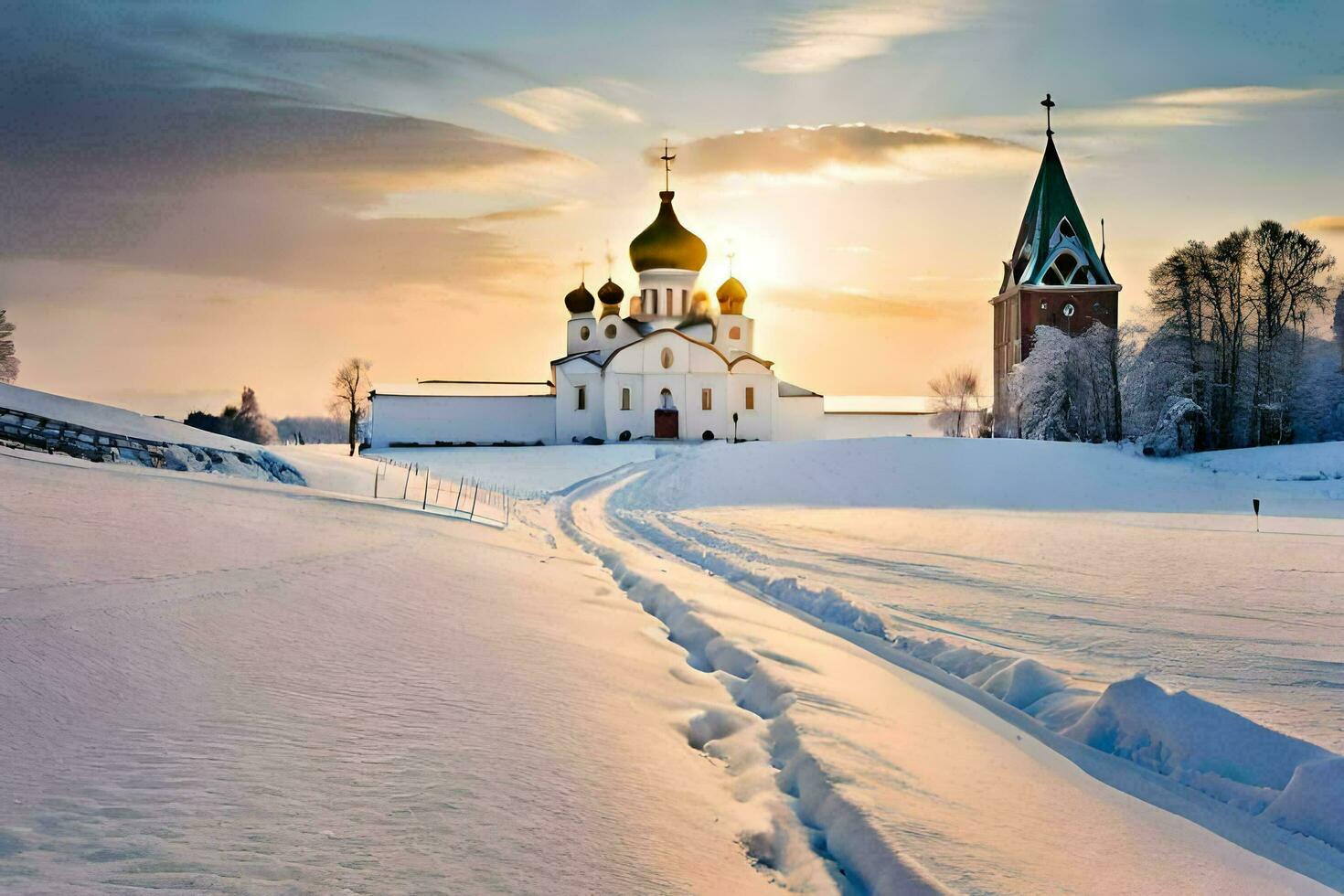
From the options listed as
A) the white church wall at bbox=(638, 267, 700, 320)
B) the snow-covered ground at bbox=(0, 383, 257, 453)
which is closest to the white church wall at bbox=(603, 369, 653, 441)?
the white church wall at bbox=(638, 267, 700, 320)

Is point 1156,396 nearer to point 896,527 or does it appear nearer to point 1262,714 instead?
point 896,527

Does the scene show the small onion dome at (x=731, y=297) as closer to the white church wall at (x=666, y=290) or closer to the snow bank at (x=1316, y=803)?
the white church wall at (x=666, y=290)

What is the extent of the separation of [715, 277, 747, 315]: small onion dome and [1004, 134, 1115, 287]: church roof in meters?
16.5

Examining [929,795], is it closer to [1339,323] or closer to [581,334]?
[1339,323]

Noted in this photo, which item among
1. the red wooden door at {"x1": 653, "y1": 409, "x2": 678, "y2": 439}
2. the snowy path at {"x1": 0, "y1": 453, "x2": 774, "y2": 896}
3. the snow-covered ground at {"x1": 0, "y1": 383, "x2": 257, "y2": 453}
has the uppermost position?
the red wooden door at {"x1": 653, "y1": 409, "x2": 678, "y2": 439}

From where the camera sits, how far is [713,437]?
5825 centimetres

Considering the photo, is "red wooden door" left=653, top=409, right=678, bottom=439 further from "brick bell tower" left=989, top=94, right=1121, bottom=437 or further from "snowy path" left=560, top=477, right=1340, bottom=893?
"snowy path" left=560, top=477, right=1340, bottom=893

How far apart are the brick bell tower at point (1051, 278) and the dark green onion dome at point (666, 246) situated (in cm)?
1916

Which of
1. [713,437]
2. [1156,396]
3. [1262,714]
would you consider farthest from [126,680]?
[713,437]

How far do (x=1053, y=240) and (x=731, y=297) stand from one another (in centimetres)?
1956

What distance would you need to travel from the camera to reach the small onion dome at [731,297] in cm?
6688

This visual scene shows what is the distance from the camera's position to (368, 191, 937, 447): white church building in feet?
190

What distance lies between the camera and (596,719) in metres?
5.34

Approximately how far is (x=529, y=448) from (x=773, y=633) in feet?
136
